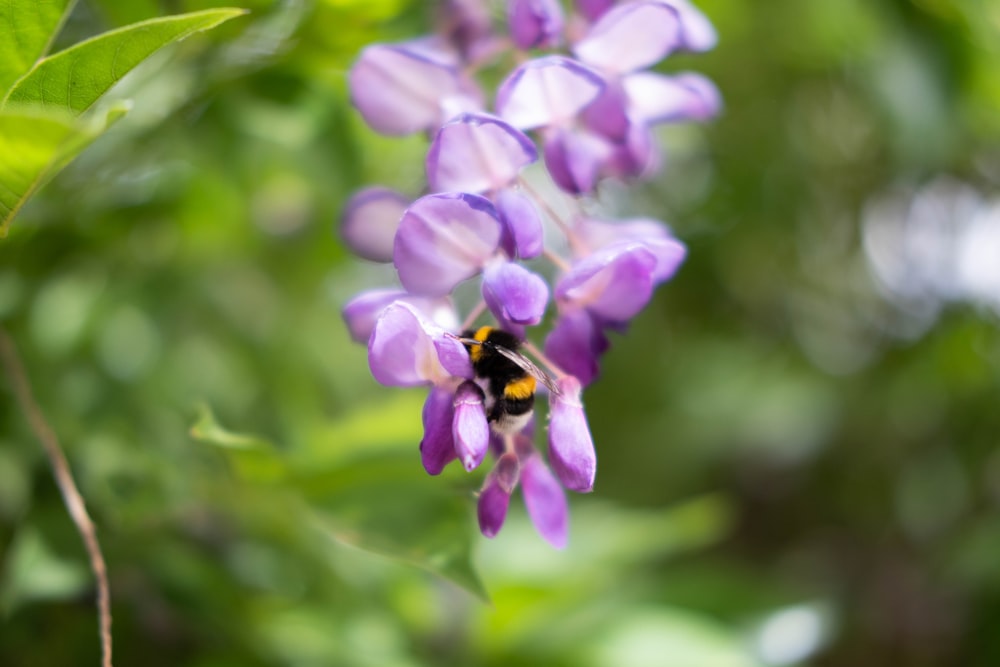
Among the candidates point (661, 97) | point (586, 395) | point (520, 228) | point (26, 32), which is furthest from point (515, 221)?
point (586, 395)

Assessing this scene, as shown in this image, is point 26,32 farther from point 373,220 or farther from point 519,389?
point 519,389

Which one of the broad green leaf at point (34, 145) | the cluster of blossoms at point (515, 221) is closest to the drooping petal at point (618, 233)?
the cluster of blossoms at point (515, 221)

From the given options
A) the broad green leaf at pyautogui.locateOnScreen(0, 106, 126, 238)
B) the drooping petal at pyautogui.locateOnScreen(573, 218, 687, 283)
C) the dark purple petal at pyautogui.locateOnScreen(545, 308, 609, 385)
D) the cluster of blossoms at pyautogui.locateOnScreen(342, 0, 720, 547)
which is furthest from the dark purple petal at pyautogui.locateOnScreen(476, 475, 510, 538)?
the broad green leaf at pyautogui.locateOnScreen(0, 106, 126, 238)

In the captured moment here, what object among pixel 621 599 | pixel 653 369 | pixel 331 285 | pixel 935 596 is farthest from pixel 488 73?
pixel 935 596

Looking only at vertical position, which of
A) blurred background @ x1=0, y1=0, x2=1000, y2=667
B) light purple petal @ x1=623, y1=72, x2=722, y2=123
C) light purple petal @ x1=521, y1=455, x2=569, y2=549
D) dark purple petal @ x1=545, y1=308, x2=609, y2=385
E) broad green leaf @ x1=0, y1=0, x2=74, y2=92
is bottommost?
blurred background @ x1=0, y1=0, x2=1000, y2=667

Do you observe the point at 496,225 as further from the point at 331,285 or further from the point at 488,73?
the point at 331,285

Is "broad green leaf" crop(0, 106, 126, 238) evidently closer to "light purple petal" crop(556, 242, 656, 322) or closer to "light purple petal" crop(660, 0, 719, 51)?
"light purple petal" crop(556, 242, 656, 322)

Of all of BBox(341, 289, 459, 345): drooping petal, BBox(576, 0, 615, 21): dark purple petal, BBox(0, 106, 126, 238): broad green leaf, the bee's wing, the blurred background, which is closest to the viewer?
BBox(0, 106, 126, 238): broad green leaf
